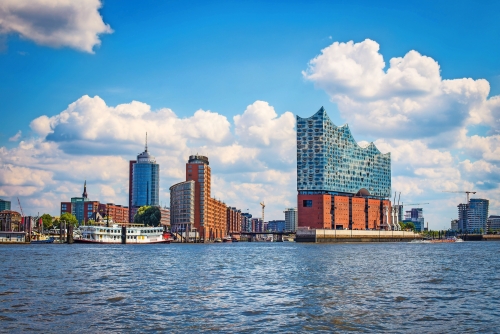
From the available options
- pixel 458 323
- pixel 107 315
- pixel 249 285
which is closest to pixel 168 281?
pixel 249 285

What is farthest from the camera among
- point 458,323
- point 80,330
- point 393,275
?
point 393,275

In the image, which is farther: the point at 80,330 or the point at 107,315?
the point at 107,315

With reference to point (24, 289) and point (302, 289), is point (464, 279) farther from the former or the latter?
point (24, 289)

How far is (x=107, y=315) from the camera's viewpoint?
34.3 m

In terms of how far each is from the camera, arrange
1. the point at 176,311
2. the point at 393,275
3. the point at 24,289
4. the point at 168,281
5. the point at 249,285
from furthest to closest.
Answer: the point at 393,275, the point at 168,281, the point at 249,285, the point at 24,289, the point at 176,311

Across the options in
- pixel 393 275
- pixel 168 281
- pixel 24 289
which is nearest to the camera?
pixel 24 289

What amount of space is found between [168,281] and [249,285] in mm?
8953

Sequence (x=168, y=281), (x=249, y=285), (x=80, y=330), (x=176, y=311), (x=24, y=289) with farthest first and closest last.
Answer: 1. (x=168, y=281)
2. (x=249, y=285)
3. (x=24, y=289)
4. (x=176, y=311)
5. (x=80, y=330)

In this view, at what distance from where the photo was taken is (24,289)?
47750mm

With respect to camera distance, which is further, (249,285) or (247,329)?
(249,285)

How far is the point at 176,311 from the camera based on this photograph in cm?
3612

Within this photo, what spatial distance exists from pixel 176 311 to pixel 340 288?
56.8 ft

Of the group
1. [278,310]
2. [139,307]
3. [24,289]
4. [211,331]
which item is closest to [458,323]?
[278,310]

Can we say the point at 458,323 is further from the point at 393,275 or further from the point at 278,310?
Result: the point at 393,275
